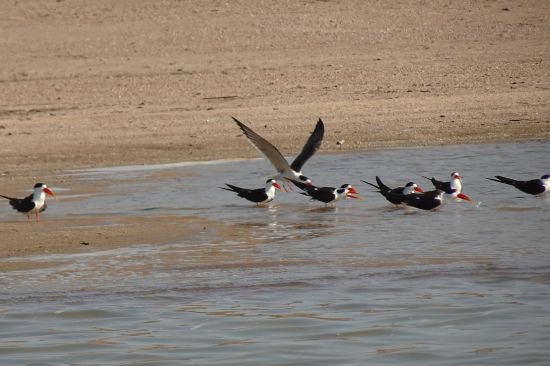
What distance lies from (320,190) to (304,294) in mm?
4831

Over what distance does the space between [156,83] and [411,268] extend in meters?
12.3

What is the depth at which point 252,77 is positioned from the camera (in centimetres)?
2164

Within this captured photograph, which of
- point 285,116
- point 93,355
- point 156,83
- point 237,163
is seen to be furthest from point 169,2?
point 93,355

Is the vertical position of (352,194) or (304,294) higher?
(352,194)

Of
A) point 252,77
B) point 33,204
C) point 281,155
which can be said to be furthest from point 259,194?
point 252,77

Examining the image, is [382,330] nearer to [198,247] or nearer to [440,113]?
[198,247]

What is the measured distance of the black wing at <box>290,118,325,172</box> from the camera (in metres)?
15.3

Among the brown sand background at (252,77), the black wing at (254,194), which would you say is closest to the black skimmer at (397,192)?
the black wing at (254,194)

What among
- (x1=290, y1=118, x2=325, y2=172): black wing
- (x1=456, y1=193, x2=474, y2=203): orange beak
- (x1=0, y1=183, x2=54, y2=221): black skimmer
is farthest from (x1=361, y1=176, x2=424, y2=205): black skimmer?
(x1=0, y1=183, x2=54, y2=221): black skimmer

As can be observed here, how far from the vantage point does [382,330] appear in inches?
328

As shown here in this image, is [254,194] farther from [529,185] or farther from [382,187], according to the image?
[529,185]

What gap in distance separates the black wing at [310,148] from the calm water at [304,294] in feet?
5.94

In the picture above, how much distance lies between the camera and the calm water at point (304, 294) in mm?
7949

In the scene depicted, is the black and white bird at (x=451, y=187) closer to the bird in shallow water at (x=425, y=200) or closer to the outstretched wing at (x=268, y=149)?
the bird in shallow water at (x=425, y=200)
